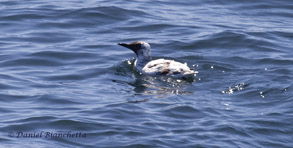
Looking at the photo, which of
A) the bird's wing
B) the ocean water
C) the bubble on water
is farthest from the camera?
the bird's wing

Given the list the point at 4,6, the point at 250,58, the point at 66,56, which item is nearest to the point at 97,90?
the point at 66,56

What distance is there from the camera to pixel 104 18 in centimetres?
1820

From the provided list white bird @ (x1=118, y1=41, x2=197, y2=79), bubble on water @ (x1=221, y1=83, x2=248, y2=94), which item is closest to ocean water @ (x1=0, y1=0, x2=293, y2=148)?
bubble on water @ (x1=221, y1=83, x2=248, y2=94)

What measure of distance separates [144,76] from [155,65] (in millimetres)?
383

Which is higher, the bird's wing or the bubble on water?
the bird's wing

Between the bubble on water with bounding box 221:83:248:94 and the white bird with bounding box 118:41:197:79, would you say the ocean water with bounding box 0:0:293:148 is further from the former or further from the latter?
the white bird with bounding box 118:41:197:79

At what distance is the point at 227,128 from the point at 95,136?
201cm

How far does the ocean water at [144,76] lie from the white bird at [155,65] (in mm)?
164

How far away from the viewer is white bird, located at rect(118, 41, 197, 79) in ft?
43.5

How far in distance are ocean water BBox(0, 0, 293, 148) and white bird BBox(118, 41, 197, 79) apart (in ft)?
0.54

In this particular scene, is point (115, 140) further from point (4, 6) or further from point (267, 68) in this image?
point (4, 6)

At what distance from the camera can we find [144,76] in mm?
13922

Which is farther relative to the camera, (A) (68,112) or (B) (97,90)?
(B) (97,90)

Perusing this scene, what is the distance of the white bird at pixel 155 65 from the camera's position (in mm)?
13258
